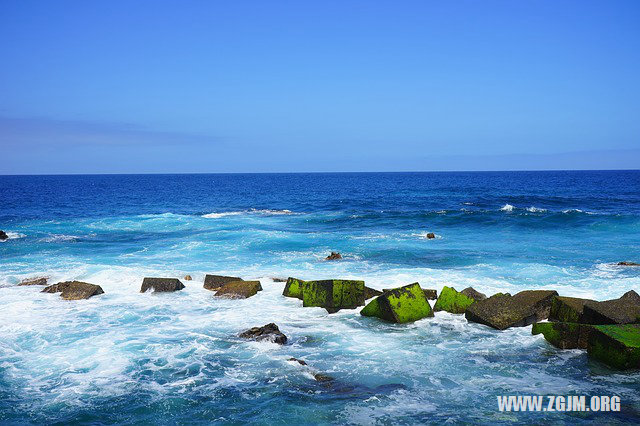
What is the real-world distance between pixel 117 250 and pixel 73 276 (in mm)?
7161

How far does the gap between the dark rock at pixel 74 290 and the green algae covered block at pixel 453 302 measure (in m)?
10.3

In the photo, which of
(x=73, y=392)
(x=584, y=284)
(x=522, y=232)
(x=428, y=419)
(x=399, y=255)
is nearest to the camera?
(x=428, y=419)

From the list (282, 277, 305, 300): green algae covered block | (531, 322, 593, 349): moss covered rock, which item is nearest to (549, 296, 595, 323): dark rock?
(531, 322, 593, 349): moss covered rock

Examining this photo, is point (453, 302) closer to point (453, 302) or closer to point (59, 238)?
point (453, 302)

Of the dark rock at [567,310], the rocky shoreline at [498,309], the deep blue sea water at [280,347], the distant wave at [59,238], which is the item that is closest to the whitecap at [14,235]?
the distant wave at [59,238]

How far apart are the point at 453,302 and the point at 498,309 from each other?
1.23 m

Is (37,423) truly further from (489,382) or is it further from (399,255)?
(399,255)

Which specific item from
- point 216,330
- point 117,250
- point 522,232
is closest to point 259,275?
point 216,330

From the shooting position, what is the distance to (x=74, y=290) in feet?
48.5

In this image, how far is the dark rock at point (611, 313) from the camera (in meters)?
10.3

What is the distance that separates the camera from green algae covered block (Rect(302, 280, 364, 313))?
13016mm

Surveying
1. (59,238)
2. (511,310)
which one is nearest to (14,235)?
(59,238)

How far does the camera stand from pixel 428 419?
7.25 meters

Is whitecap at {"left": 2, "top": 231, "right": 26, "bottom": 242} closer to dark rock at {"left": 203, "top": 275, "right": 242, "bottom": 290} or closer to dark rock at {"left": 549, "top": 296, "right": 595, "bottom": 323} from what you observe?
dark rock at {"left": 203, "top": 275, "right": 242, "bottom": 290}
